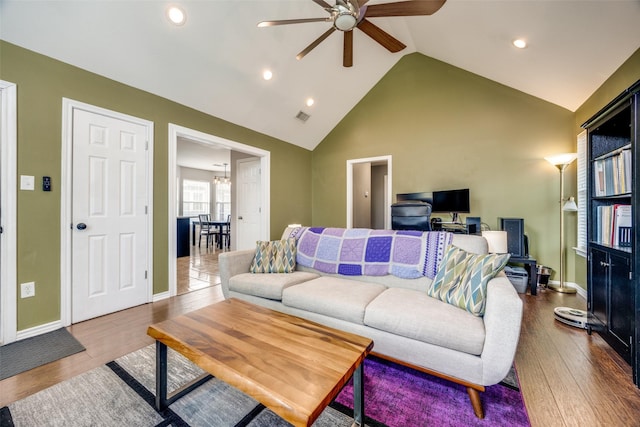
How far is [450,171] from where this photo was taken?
433cm

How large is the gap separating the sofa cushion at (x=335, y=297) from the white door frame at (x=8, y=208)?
7.19 feet

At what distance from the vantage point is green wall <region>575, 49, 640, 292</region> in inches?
88.8

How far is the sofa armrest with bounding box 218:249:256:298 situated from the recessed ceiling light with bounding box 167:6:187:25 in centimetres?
232

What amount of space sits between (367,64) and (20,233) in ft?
15.7

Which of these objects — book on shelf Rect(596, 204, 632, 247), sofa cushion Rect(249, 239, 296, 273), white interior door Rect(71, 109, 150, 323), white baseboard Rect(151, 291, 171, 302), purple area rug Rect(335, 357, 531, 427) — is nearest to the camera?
purple area rug Rect(335, 357, 531, 427)

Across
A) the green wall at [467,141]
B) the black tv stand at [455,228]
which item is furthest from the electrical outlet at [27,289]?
the black tv stand at [455,228]

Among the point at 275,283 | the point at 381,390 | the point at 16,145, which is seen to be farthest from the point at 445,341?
the point at 16,145

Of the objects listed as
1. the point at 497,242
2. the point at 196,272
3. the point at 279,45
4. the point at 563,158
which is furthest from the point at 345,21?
the point at 196,272

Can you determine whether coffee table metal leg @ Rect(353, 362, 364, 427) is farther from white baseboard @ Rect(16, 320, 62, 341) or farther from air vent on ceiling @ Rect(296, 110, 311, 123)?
air vent on ceiling @ Rect(296, 110, 311, 123)

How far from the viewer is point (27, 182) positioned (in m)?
2.17

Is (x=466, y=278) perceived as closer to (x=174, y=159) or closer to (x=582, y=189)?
(x=582, y=189)

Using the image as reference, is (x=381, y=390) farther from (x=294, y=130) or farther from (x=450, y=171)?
(x=294, y=130)

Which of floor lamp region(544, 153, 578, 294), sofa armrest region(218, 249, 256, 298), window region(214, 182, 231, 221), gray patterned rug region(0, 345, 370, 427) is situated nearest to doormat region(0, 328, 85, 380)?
gray patterned rug region(0, 345, 370, 427)

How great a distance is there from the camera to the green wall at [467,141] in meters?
3.68
